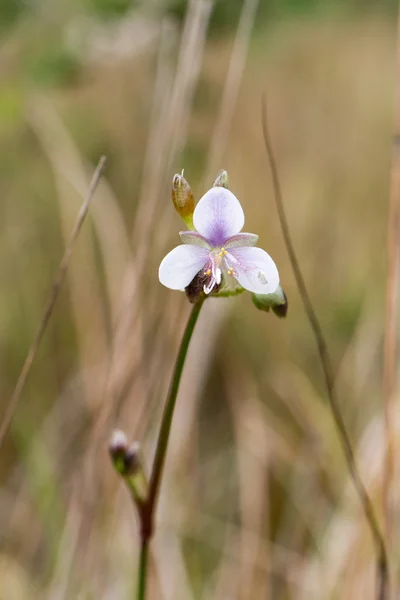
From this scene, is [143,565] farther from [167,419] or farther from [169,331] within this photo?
[169,331]

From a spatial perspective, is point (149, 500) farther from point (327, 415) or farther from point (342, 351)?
point (342, 351)

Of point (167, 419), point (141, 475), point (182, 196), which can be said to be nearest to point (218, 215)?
point (182, 196)

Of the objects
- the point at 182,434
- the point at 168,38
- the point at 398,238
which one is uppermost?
the point at 168,38

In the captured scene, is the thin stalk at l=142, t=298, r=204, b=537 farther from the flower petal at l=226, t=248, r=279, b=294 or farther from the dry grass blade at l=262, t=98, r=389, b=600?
the dry grass blade at l=262, t=98, r=389, b=600

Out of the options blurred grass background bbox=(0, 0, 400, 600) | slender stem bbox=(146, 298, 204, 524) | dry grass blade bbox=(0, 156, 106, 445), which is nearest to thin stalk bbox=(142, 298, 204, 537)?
slender stem bbox=(146, 298, 204, 524)

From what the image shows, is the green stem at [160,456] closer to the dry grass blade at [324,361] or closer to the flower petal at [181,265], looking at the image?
the flower petal at [181,265]

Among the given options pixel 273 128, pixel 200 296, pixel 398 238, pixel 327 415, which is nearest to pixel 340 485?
pixel 327 415

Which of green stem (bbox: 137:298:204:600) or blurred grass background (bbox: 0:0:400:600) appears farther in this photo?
blurred grass background (bbox: 0:0:400:600)
